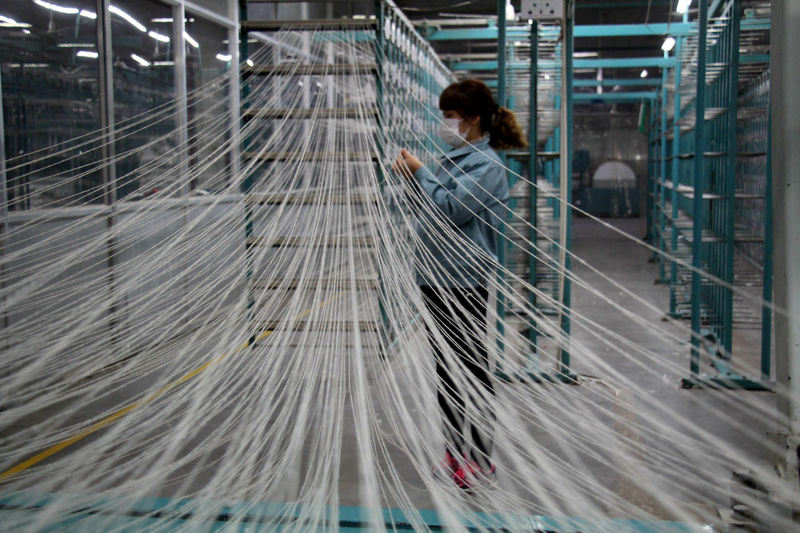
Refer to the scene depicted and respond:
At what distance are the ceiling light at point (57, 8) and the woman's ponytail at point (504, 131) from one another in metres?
2.49

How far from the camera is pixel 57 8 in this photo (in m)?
3.32

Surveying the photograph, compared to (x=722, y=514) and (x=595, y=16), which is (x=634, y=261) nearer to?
(x=595, y=16)

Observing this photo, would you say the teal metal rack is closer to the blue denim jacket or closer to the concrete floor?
the concrete floor

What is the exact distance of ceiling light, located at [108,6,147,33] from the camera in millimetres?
3708

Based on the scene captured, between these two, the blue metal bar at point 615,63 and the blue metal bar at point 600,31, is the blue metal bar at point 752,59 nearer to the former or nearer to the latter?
the blue metal bar at point 600,31

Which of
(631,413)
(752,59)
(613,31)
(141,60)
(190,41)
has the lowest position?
(631,413)

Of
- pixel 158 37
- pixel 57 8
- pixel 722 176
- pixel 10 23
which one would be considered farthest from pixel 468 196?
pixel 158 37

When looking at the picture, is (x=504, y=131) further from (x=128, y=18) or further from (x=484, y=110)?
(x=128, y=18)

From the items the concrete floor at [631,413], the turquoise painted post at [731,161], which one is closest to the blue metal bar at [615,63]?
the concrete floor at [631,413]

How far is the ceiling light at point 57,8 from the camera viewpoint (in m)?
3.23

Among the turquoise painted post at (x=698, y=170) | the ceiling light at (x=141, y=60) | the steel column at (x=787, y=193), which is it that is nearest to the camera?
the steel column at (x=787, y=193)

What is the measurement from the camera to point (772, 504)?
0.98 m

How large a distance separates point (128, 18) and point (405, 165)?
302 centimetres

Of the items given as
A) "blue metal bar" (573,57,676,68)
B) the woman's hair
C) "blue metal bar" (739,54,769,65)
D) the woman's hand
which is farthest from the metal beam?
the woman's hand
